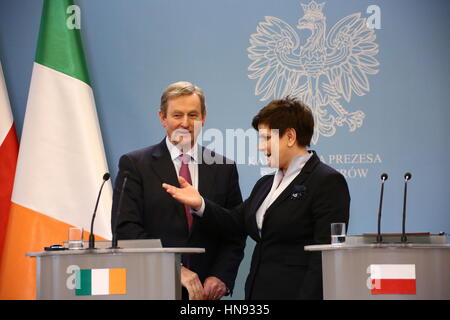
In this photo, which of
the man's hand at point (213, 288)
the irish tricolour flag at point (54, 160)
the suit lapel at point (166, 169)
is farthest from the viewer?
the irish tricolour flag at point (54, 160)

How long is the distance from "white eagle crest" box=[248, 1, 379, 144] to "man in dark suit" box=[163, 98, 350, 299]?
1537 millimetres

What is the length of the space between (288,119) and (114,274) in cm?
121

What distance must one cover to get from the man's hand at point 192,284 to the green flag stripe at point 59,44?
6.35ft

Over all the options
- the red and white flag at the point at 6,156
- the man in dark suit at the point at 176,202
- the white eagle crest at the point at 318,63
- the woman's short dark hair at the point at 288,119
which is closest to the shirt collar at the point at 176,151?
the man in dark suit at the point at 176,202

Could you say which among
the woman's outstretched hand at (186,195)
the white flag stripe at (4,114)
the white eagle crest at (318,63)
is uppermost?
the white eagle crest at (318,63)

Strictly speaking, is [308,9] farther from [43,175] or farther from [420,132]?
[43,175]

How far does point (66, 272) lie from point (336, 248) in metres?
1.19

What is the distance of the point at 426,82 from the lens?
5.21 meters

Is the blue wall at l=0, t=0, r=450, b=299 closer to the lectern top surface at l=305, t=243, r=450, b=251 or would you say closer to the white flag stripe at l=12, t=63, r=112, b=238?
the white flag stripe at l=12, t=63, r=112, b=238

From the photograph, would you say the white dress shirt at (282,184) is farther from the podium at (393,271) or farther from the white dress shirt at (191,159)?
the white dress shirt at (191,159)

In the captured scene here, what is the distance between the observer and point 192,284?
3705mm

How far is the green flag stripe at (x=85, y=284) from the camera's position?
10.1 ft

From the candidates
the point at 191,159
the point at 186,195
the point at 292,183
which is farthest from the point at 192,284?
the point at 191,159
